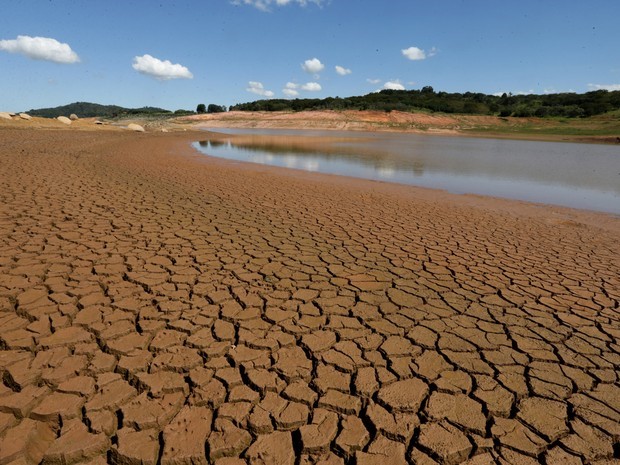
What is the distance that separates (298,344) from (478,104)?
7259 centimetres

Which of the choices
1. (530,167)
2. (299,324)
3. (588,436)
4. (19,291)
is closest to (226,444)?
(299,324)

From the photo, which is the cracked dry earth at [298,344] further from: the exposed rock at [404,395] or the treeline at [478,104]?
the treeline at [478,104]

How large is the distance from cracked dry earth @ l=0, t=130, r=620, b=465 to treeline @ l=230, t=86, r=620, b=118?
5970 cm

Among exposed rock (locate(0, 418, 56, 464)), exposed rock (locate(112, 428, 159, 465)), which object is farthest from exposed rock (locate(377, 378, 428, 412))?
exposed rock (locate(0, 418, 56, 464))

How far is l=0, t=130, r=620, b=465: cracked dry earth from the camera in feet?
6.18

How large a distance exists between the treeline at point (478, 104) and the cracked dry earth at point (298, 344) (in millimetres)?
59703

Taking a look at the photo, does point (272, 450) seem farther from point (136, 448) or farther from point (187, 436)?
point (136, 448)

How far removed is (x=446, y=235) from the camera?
5.74 metres

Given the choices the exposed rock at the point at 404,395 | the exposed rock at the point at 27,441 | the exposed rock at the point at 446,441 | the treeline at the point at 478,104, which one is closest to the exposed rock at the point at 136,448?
the exposed rock at the point at 27,441

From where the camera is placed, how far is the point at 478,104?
63531 millimetres

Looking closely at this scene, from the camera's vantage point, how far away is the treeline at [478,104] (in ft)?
172

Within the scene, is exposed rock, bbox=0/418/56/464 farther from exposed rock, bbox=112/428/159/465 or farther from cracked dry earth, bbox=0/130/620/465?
exposed rock, bbox=112/428/159/465

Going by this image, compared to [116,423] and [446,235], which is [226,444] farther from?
[446,235]

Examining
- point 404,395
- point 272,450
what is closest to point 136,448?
point 272,450
